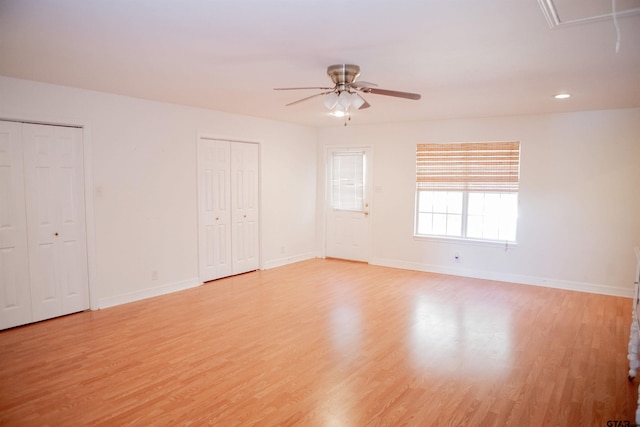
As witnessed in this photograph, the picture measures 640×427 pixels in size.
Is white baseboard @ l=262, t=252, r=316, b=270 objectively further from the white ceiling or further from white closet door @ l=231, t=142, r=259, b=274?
the white ceiling

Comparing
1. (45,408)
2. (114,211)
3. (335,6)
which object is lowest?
(45,408)

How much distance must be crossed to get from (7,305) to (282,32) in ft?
12.6

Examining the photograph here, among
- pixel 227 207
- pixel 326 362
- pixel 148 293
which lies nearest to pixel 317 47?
pixel 326 362

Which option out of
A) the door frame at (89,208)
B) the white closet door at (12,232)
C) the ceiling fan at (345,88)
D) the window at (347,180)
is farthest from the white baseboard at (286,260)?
the ceiling fan at (345,88)

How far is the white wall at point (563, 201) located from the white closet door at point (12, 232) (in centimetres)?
522

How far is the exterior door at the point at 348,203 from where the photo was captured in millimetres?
7215

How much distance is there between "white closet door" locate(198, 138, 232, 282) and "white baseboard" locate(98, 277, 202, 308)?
0.75 feet

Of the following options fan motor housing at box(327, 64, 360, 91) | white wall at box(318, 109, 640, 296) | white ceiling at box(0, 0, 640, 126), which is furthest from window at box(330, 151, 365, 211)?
fan motor housing at box(327, 64, 360, 91)

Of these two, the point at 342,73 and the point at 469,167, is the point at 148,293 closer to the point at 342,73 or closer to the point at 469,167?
the point at 342,73

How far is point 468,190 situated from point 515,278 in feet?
4.85

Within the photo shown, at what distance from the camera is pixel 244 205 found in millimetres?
6340

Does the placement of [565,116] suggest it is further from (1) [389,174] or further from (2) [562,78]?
(1) [389,174]

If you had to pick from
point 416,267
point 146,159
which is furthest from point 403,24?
point 416,267

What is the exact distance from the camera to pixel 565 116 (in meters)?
5.47
